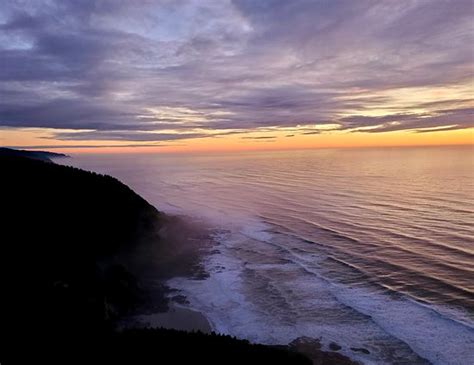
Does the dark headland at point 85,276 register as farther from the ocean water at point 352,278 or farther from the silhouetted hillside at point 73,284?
the ocean water at point 352,278

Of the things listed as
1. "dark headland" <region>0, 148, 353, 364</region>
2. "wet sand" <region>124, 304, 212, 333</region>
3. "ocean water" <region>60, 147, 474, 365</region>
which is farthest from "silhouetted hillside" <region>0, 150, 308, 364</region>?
"ocean water" <region>60, 147, 474, 365</region>

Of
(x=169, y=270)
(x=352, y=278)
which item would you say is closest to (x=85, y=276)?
(x=169, y=270)

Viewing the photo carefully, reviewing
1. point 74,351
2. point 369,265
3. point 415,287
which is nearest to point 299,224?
point 369,265

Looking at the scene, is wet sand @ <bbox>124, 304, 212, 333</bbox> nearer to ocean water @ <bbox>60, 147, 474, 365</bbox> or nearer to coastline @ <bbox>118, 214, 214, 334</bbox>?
coastline @ <bbox>118, 214, 214, 334</bbox>

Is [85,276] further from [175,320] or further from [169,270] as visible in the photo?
[169,270]

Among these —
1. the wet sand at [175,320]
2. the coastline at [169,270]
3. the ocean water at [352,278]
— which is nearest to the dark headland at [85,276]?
the coastline at [169,270]

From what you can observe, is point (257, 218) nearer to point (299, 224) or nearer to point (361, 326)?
point (299, 224)

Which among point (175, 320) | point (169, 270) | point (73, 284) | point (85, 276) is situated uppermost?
point (73, 284)
